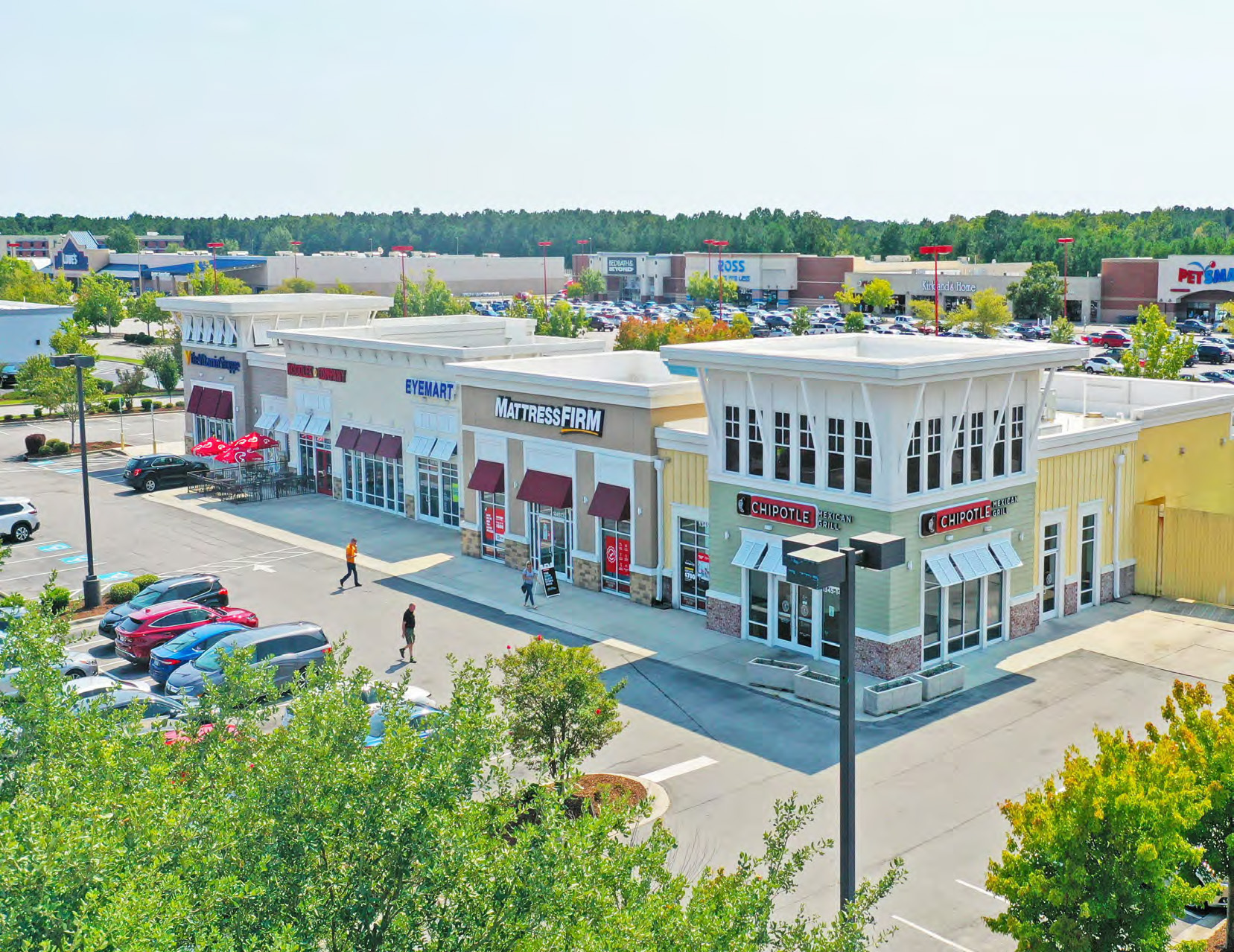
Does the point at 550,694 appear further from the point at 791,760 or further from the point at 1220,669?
the point at 1220,669

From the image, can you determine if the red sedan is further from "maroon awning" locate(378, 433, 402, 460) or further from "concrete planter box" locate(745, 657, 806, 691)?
"maroon awning" locate(378, 433, 402, 460)

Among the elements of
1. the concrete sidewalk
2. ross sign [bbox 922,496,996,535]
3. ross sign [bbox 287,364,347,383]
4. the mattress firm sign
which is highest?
ross sign [bbox 287,364,347,383]

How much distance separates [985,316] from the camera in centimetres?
10750

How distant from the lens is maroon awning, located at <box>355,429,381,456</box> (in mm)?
48594

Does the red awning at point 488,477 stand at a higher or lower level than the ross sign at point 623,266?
lower

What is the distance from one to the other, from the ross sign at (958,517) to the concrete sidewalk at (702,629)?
3.23 m

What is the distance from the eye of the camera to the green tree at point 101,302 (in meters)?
126

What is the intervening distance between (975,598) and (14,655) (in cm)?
2253

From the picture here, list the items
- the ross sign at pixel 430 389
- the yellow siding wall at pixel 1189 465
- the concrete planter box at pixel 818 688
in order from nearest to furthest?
the concrete planter box at pixel 818 688 < the yellow siding wall at pixel 1189 465 < the ross sign at pixel 430 389

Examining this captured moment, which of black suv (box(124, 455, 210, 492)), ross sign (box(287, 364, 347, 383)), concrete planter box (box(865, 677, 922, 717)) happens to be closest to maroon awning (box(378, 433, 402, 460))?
ross sign (box(287, 364, 347, 383))

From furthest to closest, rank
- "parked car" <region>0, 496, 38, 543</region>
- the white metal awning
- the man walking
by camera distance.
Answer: "parked car" <region>0, 496, 38, 543</region> < the man walking < the white metal awning

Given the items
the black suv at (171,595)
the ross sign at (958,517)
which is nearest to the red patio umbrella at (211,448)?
the black suv at (171,595)

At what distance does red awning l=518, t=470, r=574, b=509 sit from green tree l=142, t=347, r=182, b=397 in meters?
49.3

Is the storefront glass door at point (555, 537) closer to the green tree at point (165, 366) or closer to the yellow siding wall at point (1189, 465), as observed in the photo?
the yellow siding wall at point (1189, 465)
